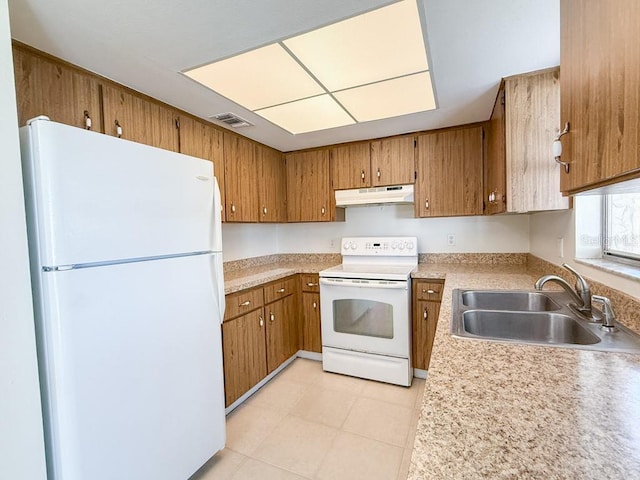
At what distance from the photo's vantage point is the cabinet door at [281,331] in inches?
103

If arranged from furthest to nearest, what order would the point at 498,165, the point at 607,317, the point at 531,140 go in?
1. the point at 498,165
2. the point at 531,140
3. the point at 607,317

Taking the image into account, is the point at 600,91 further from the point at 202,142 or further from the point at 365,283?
the point at 202,142

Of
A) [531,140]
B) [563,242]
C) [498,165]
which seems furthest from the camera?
[498,165]

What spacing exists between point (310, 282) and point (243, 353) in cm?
94

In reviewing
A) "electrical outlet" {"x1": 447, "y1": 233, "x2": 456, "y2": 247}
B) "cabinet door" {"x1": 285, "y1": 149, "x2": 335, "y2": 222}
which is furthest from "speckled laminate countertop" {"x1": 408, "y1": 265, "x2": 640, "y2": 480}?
"cabinet door" {"x1": 285, "y1": 149, "x2": 335, "y2": 222}

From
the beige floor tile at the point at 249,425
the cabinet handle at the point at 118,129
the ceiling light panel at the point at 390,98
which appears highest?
the ceiling light panel at the point at 390,98

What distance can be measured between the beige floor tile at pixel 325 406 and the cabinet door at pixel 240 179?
159 centimetres

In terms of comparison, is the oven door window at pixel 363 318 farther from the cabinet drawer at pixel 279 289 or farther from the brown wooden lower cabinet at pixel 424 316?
the cabinet drawer at pixel 279 289

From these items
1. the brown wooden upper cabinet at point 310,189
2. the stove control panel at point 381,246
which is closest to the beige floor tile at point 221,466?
the stove control panel at point 381,246

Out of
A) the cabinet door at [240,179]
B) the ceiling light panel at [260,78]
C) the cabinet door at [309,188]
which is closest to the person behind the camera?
the ceiling light panel at [260,78]

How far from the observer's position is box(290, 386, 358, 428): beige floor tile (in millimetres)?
2121

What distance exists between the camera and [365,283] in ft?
8.41

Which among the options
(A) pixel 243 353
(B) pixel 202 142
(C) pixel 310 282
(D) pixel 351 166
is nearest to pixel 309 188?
(D) pixel 351 166

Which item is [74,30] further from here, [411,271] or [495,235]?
[495,235]
